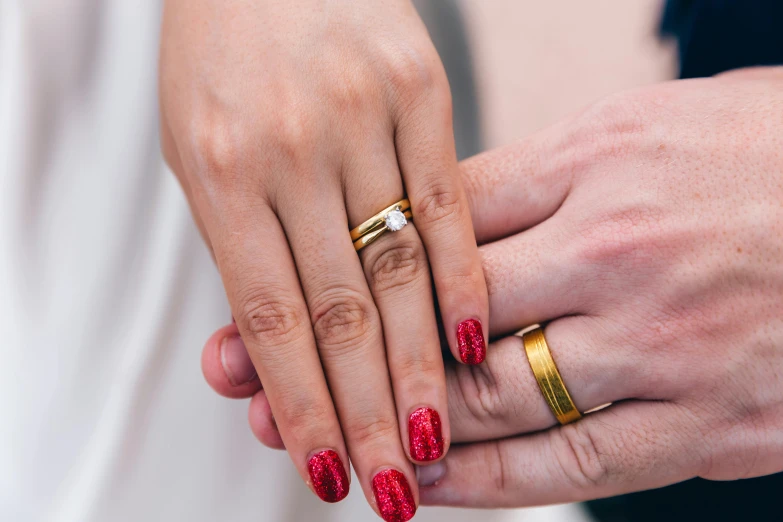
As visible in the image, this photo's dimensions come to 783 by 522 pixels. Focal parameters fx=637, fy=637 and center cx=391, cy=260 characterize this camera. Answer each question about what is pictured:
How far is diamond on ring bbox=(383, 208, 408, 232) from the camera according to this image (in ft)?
3.41

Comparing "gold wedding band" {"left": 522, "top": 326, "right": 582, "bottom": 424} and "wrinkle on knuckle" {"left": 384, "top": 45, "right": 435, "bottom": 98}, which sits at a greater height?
"wrinkle on knuckle" {"left": 384, "top": 45, "right": 435, "bottom": 98}

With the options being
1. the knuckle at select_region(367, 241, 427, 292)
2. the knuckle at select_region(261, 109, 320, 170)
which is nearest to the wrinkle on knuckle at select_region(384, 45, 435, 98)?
the knuckle at select_region(261, 109, 320, 170)

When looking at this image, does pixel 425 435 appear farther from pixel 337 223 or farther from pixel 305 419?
pixel 337 223

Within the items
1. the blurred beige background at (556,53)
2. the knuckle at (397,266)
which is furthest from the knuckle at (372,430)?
the blurred beige background at (556,53)

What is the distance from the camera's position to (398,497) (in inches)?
38.9

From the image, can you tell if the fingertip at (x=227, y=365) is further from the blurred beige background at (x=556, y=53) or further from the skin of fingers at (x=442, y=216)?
the blurred beige background at (x=556, y=53)

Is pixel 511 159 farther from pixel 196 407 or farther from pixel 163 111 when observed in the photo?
pixel 196 407

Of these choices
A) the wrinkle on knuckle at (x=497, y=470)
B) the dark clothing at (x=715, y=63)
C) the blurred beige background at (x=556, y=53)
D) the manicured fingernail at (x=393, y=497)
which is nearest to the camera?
the manicured fingernail at (x=393, y=497)

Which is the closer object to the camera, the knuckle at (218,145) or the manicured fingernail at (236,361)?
the knuckle at (218,145)

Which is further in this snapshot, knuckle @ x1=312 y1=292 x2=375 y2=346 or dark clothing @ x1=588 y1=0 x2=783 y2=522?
dark clothing @ x1=588 y1=0 x2=783 y2=522

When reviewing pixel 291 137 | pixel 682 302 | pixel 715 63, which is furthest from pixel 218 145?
pixel 715 63

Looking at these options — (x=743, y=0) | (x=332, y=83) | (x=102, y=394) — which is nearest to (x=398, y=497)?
(x=332, y=83)

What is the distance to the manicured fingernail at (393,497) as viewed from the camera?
0.99 metres

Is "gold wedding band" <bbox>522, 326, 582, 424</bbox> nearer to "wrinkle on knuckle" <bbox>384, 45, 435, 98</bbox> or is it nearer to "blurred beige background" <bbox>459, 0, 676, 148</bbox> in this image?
"wrinkle on knuckle" <bbox>384, 45, 435, 98</bbox>
